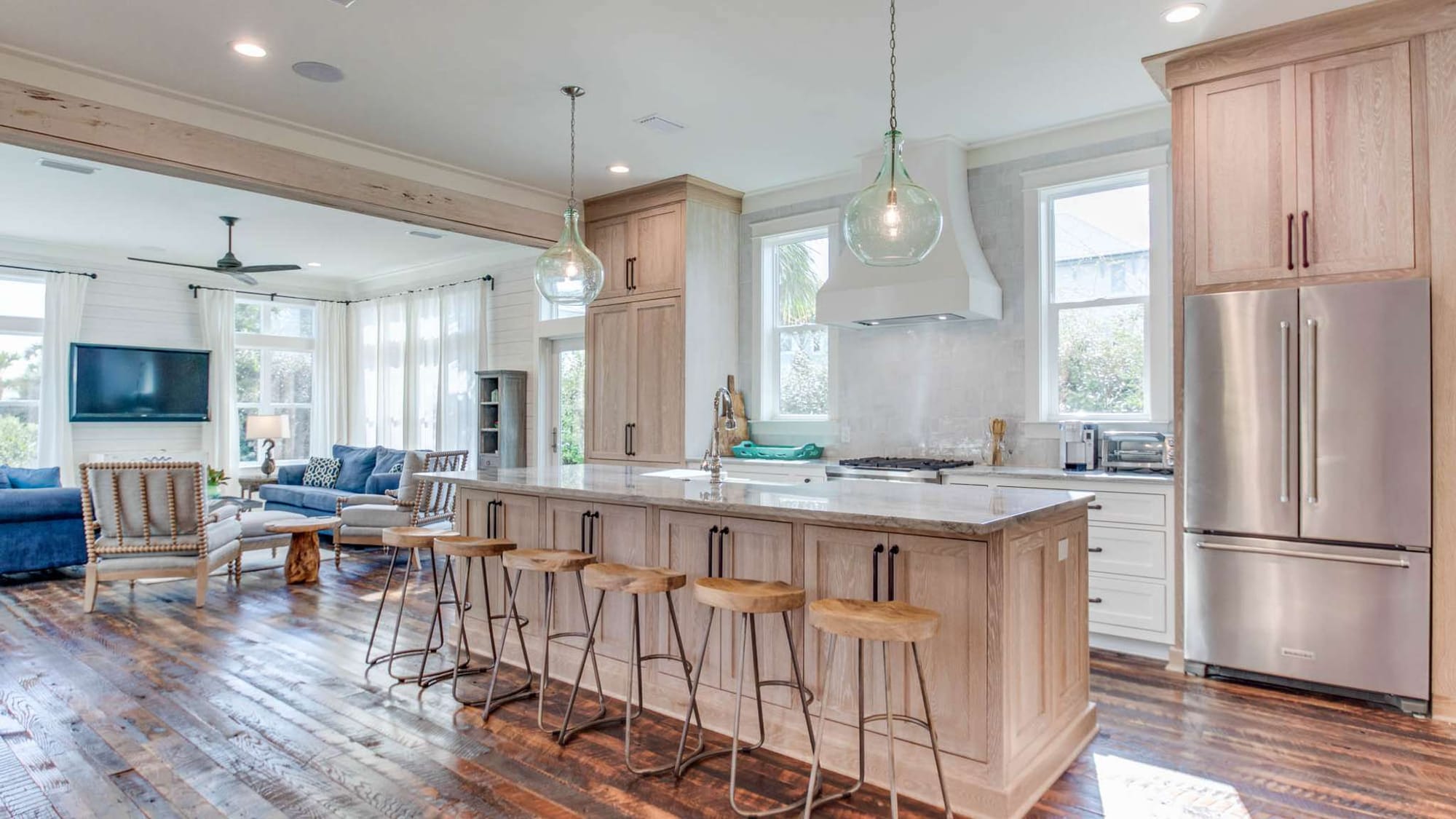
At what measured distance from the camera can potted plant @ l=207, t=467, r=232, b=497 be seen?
7.96 m

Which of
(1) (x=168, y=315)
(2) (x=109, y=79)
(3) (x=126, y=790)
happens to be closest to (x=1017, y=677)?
(3) (x=126, y=790)

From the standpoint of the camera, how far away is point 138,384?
838 centimetres

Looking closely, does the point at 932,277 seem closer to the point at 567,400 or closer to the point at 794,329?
the point at 794,329

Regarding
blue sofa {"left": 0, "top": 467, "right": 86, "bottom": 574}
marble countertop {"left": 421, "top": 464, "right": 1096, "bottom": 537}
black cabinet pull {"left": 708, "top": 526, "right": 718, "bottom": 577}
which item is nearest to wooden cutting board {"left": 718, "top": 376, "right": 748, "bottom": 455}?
marble countertop {"left": 421, "top": 464, "right": 1096, "bottom": 537}

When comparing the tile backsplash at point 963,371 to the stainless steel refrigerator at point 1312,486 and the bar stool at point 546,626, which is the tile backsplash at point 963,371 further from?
the bar stool at point 546,626

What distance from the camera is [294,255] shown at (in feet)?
28.1

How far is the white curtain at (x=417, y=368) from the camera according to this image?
8445 millimetres

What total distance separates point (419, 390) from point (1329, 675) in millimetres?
8236

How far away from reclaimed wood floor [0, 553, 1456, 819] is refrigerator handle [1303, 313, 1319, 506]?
0.90m

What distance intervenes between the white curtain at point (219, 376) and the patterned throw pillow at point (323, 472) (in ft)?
3.65

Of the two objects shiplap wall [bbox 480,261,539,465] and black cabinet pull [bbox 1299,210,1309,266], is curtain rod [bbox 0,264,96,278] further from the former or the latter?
black cabinet pull [bbox 1299,210,1309,266]

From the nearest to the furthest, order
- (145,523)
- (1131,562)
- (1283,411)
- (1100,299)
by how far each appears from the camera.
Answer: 1. (1283,411)
2. (1131,562)
3. (1100,299)
4. (145,523)

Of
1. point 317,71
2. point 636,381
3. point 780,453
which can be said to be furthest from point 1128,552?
point 317,71

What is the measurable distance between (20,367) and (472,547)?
7.25m
